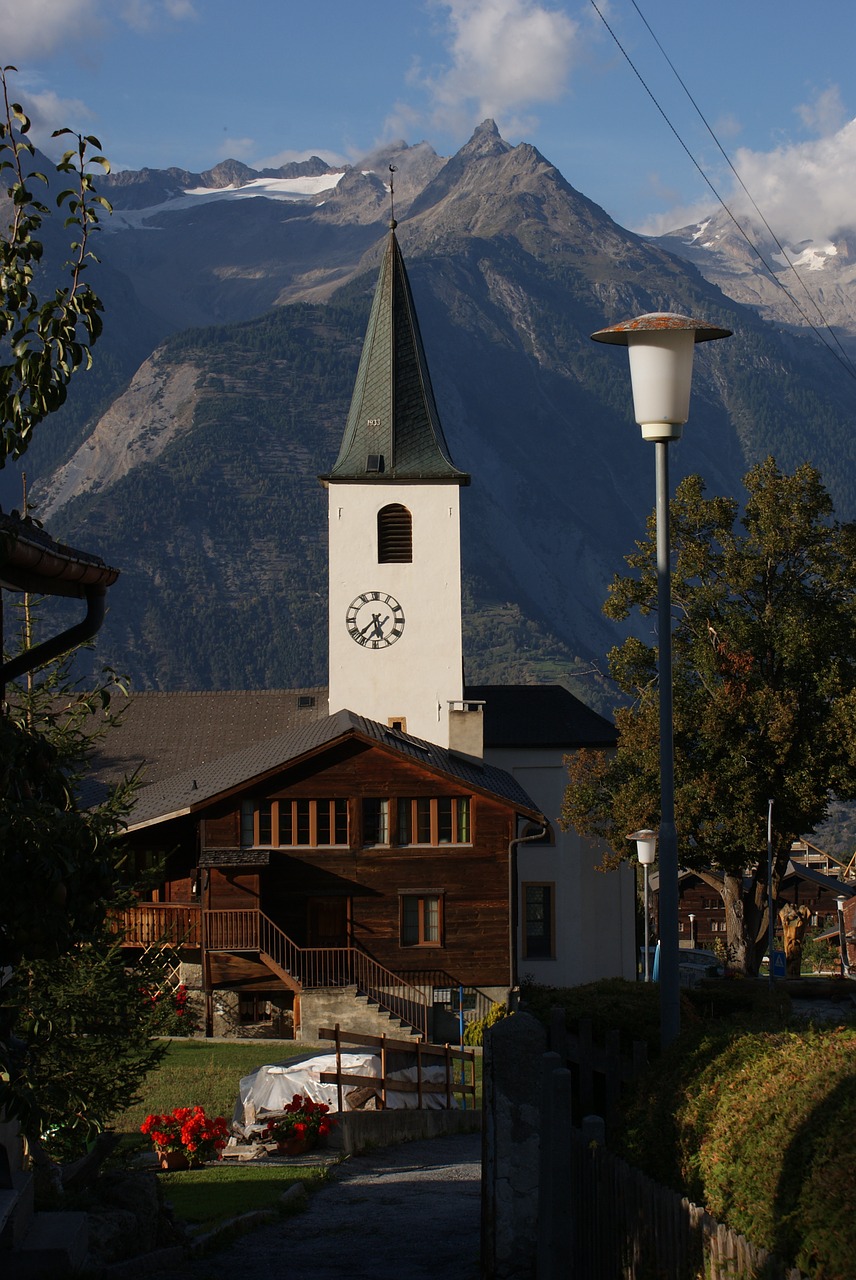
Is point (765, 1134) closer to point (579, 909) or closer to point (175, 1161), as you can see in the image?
point (175, 1161)

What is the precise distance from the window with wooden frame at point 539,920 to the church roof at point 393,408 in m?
10.9

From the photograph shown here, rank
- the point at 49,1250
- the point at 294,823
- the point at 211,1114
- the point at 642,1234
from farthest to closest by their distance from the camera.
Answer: the point at 294,823 < the point at 211,1114 < the point at 49,1250 < the point at 642,1234

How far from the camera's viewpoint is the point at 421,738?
43531 mm

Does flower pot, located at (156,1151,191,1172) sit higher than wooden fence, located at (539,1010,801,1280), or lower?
lower

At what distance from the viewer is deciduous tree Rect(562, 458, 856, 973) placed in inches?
1399

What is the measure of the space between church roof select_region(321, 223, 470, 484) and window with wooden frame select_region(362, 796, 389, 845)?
416 inches

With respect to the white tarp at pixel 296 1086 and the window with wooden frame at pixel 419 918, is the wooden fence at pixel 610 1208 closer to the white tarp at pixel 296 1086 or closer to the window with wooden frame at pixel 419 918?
the white tarp at pixel 296 1086

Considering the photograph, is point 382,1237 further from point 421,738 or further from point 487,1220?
point 421,738

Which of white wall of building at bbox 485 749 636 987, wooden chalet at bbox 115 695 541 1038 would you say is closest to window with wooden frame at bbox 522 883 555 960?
white wall of building at bbox 485 749 636 987

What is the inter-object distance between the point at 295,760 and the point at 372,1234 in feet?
75.0

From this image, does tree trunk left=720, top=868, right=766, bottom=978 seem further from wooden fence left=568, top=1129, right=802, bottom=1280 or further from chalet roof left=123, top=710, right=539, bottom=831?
wooden fence left=568, top=1129, right=802, bottom=1280

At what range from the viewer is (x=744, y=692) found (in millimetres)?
35656

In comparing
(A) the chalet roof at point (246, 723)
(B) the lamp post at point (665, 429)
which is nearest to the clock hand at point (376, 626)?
(A) the chalet roof at point (246, 723)

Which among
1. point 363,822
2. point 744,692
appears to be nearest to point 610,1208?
point 744,692
